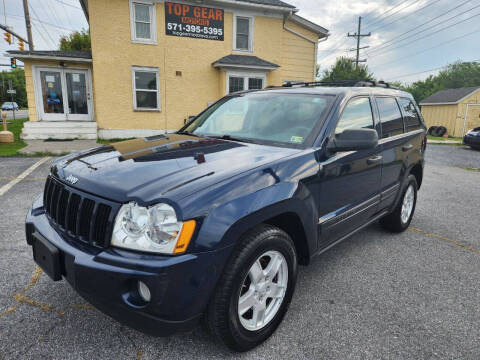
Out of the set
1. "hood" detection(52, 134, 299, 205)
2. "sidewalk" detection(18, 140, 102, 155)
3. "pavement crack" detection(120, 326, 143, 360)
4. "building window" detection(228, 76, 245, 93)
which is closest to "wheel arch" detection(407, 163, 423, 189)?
"hood" detection(52, 134, 299, 205)

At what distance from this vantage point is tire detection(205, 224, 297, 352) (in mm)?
1843

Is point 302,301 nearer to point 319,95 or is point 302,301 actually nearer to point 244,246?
point 244,246

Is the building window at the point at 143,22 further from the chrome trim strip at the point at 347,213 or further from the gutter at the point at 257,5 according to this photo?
the chrome trim strip at the point at 347,213

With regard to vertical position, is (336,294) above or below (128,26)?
below

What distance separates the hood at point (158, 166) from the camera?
1829 mm

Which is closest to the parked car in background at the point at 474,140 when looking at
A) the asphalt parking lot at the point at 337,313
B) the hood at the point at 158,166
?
the asphalt parking lot at the point at 337,313

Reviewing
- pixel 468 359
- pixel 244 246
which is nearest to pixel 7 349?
pixel 244 246

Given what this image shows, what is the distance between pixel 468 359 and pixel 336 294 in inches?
38.1

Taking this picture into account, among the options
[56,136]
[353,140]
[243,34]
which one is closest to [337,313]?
[353,140]

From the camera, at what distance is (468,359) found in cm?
209

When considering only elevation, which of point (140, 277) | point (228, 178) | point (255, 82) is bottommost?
point (140, 277)

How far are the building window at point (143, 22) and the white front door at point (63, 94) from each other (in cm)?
268

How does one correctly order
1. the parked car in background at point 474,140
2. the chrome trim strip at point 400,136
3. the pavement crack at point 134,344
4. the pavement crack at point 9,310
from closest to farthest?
the pavement crack at point 134,344 < the pavement crack at point 9,310 < the chrome trim strip at point 400,136 < the parked car in background at point 474,140

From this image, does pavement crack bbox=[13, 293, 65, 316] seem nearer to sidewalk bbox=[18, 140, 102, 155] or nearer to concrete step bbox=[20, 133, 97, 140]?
sidewalk bbox=[18, 140, 102, 155]
